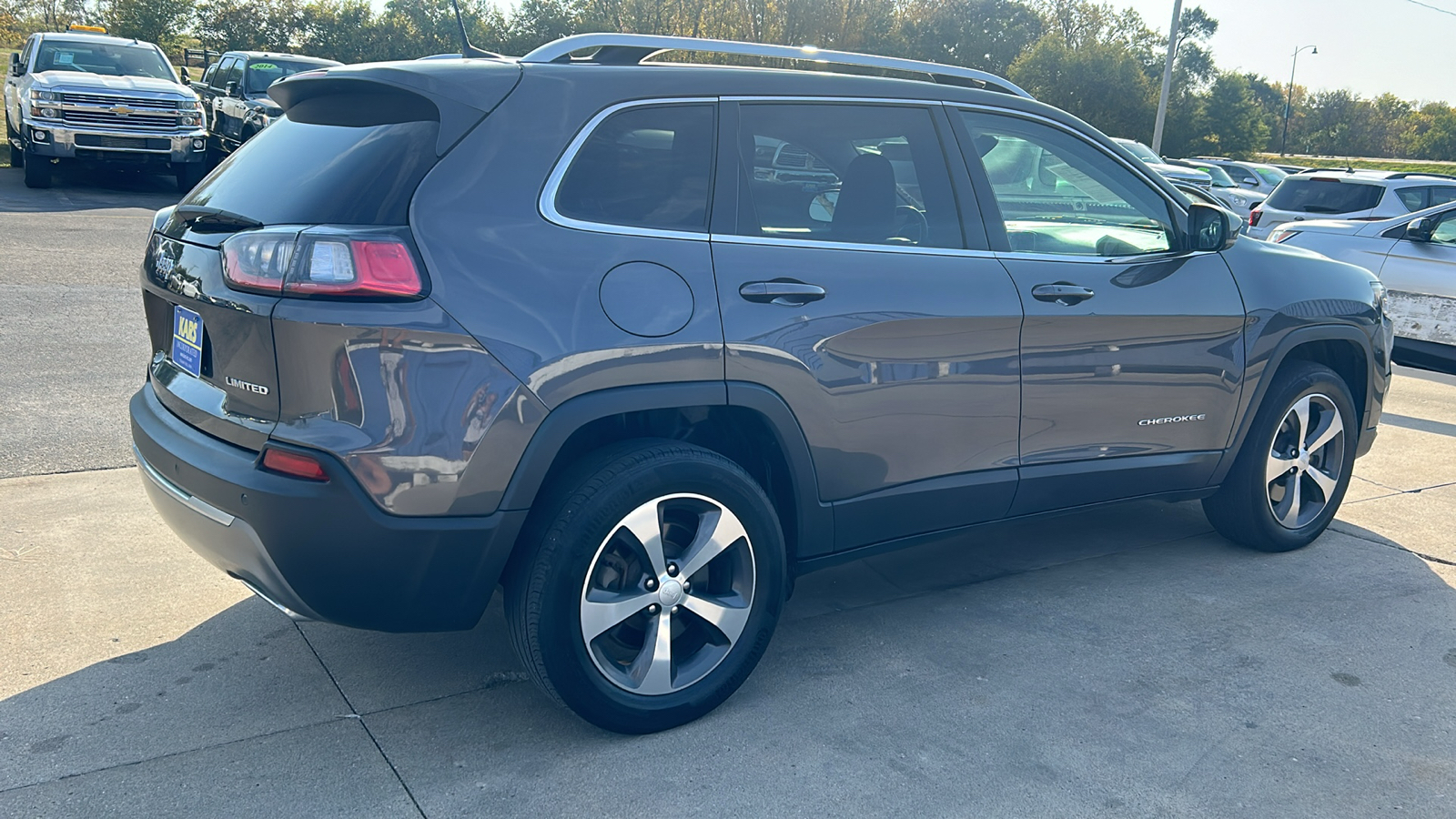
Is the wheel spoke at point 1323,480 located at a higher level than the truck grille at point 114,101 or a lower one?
lower

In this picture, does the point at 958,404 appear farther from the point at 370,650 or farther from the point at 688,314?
the point at 370,650

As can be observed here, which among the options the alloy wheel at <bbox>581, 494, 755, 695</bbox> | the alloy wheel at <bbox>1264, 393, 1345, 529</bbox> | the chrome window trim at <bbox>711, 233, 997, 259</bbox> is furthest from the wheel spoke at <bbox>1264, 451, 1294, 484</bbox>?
the alloy wheel at <bbox>581, 494, 755, 695</bbox>

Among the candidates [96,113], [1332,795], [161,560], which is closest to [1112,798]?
[1332,795]

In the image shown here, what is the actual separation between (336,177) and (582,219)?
2.00 ft

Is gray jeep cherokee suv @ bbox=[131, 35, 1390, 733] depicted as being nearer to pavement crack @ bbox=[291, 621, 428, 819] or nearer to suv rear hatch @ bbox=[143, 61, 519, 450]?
suv rear hatch @ bbox=[143, 61, 519, 450]

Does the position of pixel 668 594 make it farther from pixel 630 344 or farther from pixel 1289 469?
pixel 1289 469

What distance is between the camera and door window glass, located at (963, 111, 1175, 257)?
3.88m

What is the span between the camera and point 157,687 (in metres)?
3.30

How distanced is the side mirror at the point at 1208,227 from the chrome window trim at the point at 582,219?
6.86ft

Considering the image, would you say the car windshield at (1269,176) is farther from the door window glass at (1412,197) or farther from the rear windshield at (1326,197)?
the door window glass at (1412,197)

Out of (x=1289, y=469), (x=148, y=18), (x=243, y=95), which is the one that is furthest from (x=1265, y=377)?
(x=148, y=18)

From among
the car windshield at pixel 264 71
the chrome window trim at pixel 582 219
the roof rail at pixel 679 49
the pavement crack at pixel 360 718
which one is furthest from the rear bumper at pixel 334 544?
the car windshield at pixel 264 71

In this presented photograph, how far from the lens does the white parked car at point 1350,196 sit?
1245 cm

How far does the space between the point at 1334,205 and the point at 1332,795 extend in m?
11.4
